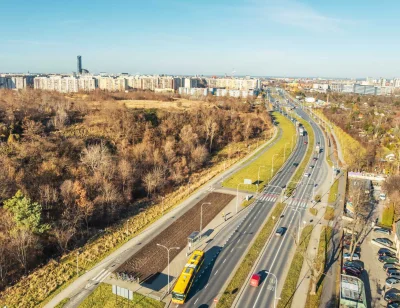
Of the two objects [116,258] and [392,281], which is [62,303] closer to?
[116,258]

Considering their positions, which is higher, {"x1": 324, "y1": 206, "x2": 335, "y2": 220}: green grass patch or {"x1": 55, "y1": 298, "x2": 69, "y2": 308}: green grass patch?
{"x1": 324, "y1": 206, "x2": 335, "y2": 220}: green grass patch

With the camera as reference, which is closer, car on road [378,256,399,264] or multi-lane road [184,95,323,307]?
multi-lane road [184,95,323,307]

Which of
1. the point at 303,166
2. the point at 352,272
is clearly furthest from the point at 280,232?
the point at 303,166

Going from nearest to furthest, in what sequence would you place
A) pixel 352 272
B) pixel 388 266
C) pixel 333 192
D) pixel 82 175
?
pixel 352 272 < pixel 388 266 < pixel 82 175 < pixel 333 192

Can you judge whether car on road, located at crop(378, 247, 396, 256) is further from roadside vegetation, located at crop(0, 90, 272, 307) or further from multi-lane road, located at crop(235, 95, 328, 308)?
roadside vegetation, located at crop(0, 90, 272, 307)

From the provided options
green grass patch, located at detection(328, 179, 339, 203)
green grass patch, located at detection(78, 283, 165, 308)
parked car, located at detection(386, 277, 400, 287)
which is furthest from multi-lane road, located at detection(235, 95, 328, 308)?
parked car, located at detection(386, 277, 400, 287)

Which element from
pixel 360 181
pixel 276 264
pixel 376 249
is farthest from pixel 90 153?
pixel 360 181

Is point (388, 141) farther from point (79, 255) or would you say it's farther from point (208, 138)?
point (79, 255)
